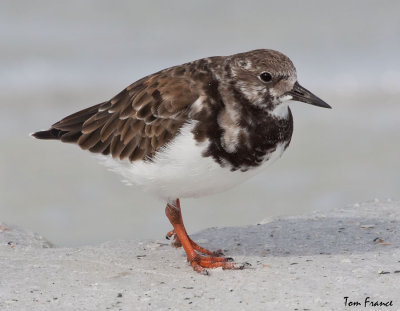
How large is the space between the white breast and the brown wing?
0.33 feet

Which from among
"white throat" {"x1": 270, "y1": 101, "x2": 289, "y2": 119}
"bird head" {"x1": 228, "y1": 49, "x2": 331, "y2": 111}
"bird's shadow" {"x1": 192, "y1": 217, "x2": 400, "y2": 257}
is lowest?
"bird's shadow" {"x1": 192, "y1": 217, "x2": 400, "y2": 257}

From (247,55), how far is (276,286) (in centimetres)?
160

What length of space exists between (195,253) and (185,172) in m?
0.80

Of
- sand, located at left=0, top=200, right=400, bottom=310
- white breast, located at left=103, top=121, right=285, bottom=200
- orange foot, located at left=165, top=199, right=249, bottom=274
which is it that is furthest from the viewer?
orange foot, located at left=165, top=199, right=249, bottom=274

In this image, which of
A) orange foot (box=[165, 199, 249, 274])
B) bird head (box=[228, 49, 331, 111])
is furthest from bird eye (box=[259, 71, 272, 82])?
orange foot (box=[165, 199, 249, 274])

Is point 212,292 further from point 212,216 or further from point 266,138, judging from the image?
point 212,216

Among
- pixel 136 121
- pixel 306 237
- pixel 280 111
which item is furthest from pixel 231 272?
pixel 136 121

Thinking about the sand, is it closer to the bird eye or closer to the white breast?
the white breast

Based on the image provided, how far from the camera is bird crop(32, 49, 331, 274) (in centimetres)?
547

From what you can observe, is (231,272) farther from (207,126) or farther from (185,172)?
(207,126)

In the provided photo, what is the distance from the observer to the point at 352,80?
14.2m

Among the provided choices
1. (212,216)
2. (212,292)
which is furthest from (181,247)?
(212,216)

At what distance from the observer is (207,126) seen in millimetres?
5453

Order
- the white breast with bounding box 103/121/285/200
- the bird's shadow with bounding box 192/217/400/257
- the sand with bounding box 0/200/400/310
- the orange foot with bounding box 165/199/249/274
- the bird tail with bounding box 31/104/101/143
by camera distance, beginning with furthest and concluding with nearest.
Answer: the bird tail with bounding box 31/104/101/143, the bird's shadow with bounding box 192/217/400/257, the orange foot with bounding box 165/199/249/274, the white breast with bounding box 103/121/285/200, the sand with bounding box 0/200/400/310
